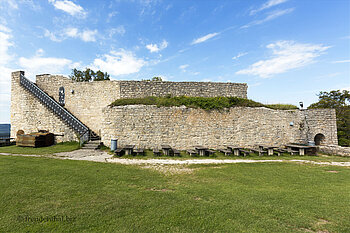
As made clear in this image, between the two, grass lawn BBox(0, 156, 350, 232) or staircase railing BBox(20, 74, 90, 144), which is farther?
staircase railing BBox(20, 74, 90, 144)

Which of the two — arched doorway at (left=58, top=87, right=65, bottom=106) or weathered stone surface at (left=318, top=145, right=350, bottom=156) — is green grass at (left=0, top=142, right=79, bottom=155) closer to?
arched doorway at (left=58, top=87, right=65, bottom=106)

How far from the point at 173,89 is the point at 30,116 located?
47.4 feet

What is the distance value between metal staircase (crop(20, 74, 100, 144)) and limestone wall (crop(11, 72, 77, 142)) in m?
0.41

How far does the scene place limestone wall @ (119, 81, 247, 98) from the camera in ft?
51.6

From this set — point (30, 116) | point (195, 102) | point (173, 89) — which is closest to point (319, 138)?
point (195, 102)

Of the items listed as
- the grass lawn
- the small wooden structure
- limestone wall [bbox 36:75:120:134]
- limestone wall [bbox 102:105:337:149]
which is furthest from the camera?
limestone wall [bbox 36:75:120:134]

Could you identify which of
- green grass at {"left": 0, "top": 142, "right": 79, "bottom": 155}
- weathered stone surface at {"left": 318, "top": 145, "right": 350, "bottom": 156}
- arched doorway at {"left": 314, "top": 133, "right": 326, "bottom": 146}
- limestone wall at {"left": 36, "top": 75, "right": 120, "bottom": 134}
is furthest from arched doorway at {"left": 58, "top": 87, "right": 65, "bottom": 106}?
arched doorway at {"left": 314, "top": 133, "right": 326, "bottom": 146}

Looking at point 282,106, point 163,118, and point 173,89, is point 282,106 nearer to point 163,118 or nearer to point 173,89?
point 173,89

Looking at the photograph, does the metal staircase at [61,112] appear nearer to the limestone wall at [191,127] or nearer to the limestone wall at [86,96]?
the limestone wall at [86,96]

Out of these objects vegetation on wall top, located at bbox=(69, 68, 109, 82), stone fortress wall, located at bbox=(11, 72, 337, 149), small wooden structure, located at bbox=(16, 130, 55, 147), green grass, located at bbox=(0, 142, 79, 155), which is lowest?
green grass, located at bbox=(0, 142, 79, 155)

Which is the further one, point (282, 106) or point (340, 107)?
point (340, 107)

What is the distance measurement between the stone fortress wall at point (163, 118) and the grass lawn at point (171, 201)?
251 inches

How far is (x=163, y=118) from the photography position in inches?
523

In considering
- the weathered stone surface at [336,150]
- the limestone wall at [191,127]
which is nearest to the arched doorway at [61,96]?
the limestone wall at [191,127]
